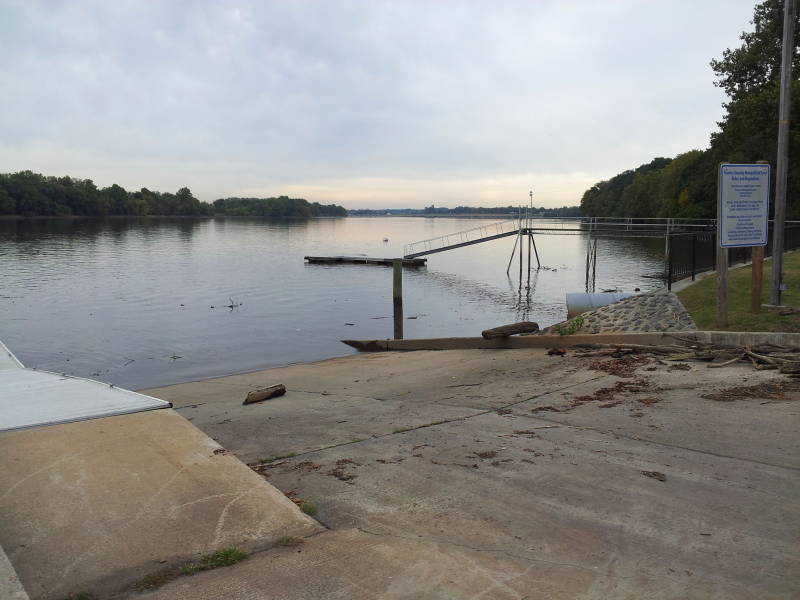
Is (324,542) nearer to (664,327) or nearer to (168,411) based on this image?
(168,411)

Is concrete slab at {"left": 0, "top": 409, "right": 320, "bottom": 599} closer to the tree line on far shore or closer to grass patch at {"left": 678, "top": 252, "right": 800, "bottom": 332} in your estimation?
grass patch at {"left": 678, "top": 252, "right": 800, "bottom": 332}

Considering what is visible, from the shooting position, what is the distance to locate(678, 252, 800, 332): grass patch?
1079 centimetres

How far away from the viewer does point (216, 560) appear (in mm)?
3541

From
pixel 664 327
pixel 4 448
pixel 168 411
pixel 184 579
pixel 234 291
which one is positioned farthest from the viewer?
pixel 234 291

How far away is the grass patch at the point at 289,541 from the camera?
3768 mm

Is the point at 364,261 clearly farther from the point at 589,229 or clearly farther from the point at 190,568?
the point at 190,568

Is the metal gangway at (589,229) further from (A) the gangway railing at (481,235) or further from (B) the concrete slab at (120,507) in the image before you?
(B) the concrete slab at (120,507)

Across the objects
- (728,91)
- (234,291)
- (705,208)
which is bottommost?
(234,291)

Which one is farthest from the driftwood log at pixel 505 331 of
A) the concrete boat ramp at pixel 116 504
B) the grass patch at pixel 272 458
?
the concrete boat ramp at pixel 116 504

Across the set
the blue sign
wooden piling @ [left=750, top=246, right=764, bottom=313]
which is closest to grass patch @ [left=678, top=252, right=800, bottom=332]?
wooden piling @ [left=750, top=246, right=764, bottom=313]

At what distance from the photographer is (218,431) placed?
7629 millimetres

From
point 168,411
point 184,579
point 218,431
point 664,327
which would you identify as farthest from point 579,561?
point 664,327

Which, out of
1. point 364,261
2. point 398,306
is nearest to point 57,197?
point 364,261

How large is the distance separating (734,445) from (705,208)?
82.9 m
